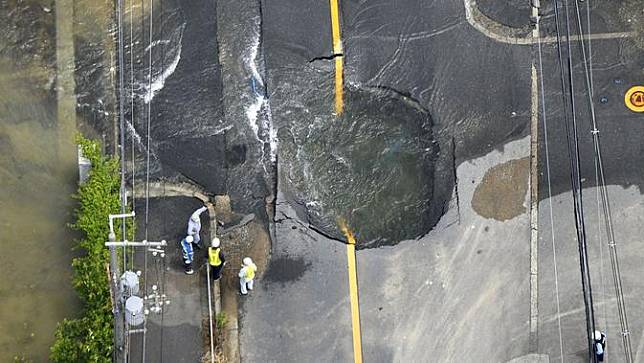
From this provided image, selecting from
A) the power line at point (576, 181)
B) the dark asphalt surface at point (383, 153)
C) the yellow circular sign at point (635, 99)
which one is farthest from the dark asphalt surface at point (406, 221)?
the yellow circular sign at point (635, 99)

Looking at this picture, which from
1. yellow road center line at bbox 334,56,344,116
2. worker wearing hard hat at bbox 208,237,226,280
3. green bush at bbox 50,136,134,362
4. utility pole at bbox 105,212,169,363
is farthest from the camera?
yellow road center line at bbox 334,56,344,116

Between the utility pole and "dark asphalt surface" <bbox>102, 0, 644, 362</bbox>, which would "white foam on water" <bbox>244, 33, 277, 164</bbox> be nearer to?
"dark asphalt surface" <bbox>102, 0, 644, 362</bbox>

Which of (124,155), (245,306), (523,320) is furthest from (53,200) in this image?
(523,320)

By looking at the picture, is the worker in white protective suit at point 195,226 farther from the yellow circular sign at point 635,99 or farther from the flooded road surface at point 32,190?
the yellow circular sign at point 635,99

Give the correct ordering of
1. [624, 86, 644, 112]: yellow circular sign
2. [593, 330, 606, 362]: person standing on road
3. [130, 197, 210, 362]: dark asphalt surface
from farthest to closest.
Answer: [624, 86, 644, 112]: yellow circular sign < [593, 330, 606, 362]: person standing on road < [130, 197, 210, 362]: dark asphalt surface

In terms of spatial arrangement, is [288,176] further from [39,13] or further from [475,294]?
[39,13]

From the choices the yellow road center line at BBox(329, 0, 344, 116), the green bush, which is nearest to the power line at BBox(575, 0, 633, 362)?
the yellow road center line at BBox(329, 0, 344, 116)
